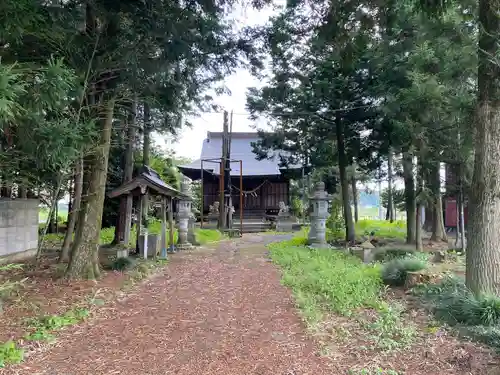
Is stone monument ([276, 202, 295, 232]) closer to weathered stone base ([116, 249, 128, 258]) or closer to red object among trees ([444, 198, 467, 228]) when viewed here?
red object among trees ([444, 198, 467, 228])

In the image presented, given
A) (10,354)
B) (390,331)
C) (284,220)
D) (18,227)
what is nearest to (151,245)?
(18,227)

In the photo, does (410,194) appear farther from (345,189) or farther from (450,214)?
(450,214)

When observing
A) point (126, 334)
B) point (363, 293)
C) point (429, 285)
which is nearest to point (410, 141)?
point (429, 285)

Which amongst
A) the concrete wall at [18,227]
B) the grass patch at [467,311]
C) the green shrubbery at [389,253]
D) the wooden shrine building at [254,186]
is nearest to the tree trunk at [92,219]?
the concrete wall at [18,227]

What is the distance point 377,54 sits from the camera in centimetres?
1058

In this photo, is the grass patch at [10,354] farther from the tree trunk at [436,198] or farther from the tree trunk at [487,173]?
the tree trunk at [436,198]

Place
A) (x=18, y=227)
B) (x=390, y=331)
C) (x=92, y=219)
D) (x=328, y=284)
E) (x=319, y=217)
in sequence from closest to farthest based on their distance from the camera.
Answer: (x=390, y=331) < (x=328, y=284) < (x=92, y=219) < (x=18, y=227) < (x=319, y=217)

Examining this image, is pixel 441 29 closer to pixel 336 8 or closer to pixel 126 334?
pixel 336 8

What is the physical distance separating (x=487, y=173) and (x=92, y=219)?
21.4 feet

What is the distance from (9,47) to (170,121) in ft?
17.8

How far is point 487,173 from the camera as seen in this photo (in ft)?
16.8

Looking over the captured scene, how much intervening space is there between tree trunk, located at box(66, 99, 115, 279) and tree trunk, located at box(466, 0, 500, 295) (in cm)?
611

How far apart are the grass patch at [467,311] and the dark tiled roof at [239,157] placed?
1501 centimetres

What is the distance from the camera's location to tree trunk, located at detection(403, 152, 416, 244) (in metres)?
11.2
